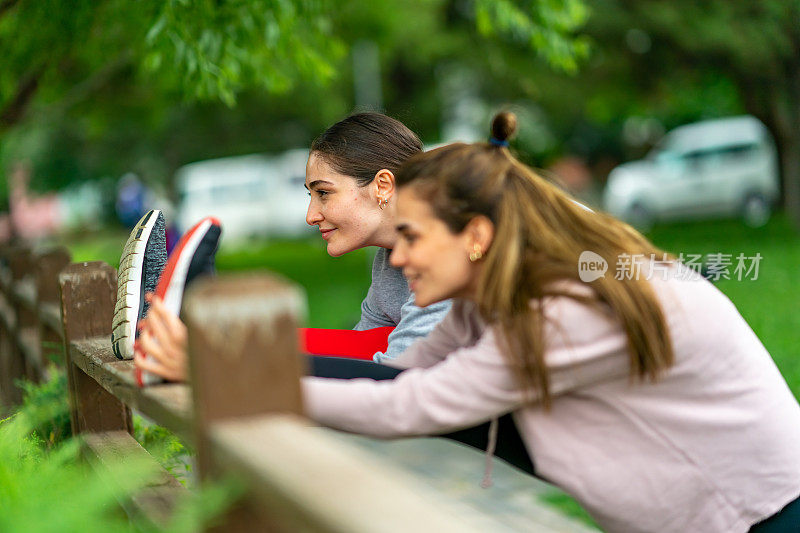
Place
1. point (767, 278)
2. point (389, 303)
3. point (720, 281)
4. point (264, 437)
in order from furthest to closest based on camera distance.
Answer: point (767, 278)
point (720, 281)
point (389, 303)
point (264, 437)

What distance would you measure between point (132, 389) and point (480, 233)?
29.7 inches

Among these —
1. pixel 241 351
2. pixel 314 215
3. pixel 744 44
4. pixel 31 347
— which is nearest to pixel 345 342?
pixel 314 215

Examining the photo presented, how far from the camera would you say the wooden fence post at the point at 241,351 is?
1208mm

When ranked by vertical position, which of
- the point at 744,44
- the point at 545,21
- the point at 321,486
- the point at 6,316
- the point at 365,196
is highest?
the point at 744,44

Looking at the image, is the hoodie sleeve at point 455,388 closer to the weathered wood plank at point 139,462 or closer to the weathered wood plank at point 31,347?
the weathered wood plank at point 139,462

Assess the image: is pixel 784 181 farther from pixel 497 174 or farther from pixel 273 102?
pixel 497 174

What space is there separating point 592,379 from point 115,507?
3.18 ft

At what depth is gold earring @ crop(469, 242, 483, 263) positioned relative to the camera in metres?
1.88

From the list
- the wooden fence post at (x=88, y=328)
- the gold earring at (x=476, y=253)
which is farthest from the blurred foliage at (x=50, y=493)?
the gold earring at (x=476, y=253)

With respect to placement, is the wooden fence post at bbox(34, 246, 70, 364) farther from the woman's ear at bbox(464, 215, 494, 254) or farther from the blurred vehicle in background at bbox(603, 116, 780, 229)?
the blurred vehicle in background at bbox(603, 116, 780, 229)

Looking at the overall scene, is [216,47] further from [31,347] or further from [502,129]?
[502,129]

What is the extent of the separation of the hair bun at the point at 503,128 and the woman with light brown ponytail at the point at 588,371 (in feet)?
0.04

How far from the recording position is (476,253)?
1884 mm

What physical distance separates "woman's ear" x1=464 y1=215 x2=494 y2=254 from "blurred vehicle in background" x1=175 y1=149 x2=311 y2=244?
102 ft
